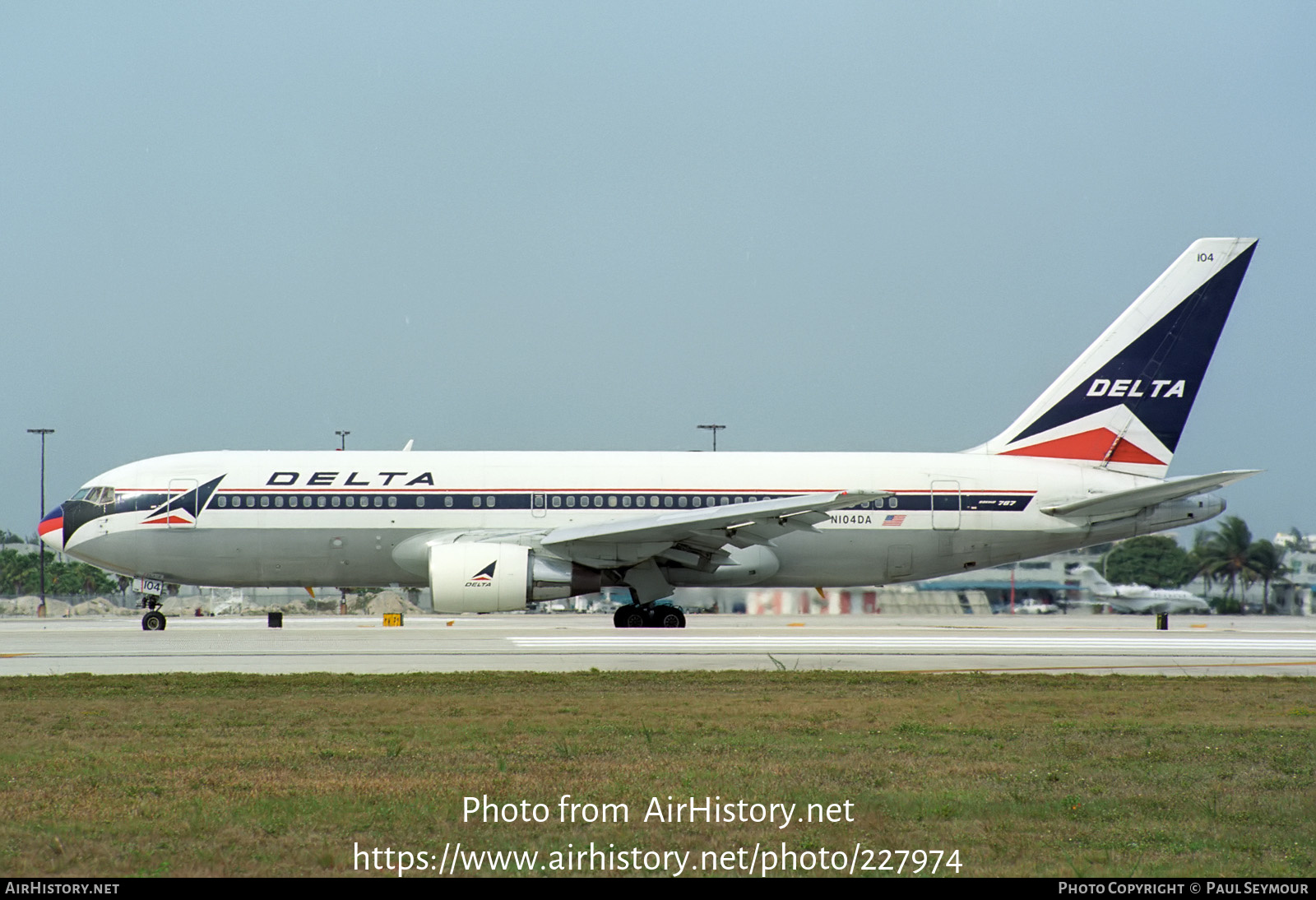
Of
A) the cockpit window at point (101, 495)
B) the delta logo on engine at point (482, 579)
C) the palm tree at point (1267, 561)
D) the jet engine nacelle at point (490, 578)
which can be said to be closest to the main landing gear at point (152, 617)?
the cockpit window at point (101, 495)

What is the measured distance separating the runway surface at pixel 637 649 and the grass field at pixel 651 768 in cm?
237

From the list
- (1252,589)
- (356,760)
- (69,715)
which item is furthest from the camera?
(1252,589)

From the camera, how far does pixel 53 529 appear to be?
26.3 metres

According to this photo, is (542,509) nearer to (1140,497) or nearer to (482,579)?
(482,579)

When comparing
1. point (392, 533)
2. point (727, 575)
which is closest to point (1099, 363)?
point (727, 575)

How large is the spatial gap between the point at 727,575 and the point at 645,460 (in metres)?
3.08

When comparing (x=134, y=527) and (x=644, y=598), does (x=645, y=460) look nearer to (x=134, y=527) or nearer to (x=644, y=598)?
(x=644, y=598)

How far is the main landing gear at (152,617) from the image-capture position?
26.3m

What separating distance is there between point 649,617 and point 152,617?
35.8 feet

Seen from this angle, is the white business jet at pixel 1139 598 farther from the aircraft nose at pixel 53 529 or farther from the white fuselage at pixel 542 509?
the aircraft nose at pixel 53 529

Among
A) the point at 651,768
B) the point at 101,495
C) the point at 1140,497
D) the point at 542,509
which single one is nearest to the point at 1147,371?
the point at 1140,497

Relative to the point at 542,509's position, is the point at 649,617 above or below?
below

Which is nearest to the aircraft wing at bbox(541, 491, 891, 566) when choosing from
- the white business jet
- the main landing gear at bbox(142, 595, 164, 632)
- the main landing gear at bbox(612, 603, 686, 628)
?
the main landing gear at bbox(612, 603, 686, 628)

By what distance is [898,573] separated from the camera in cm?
2669
